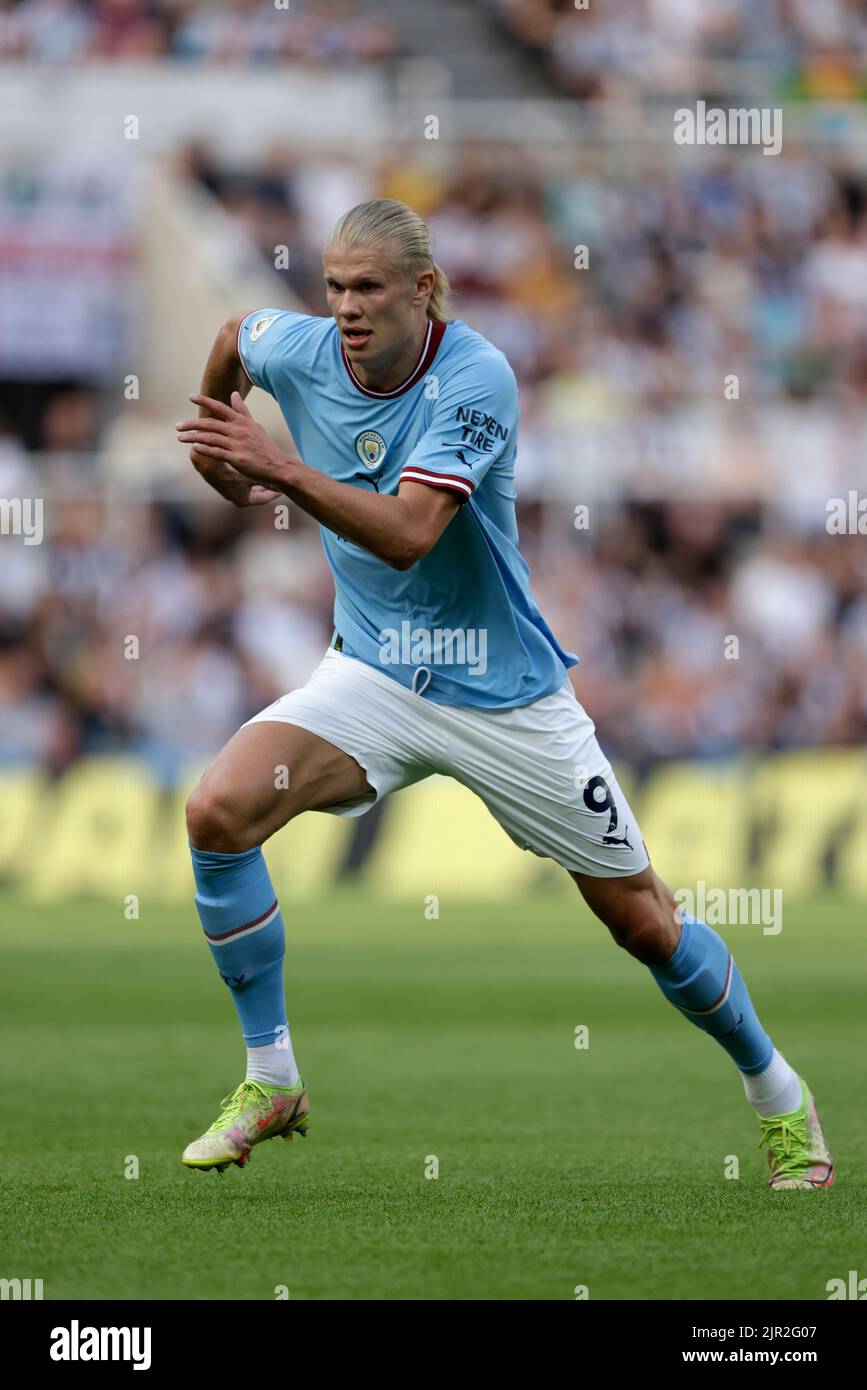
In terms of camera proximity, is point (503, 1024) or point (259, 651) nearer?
point (503, 1024)

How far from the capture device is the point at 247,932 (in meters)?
6.19

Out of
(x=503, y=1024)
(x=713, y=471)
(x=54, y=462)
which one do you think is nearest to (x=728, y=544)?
(x=713, y=471)

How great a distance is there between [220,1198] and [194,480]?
562 inches

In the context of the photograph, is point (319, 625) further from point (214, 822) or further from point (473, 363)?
point (214, 822)

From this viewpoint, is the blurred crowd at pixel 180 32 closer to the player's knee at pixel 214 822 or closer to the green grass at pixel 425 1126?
the green grass at pixel 425 1126

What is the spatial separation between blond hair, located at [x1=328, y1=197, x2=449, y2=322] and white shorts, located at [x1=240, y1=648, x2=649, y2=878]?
1.18m

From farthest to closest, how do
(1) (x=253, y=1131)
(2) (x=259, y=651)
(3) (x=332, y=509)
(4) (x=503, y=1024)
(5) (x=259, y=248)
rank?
(5) (x=259, y=248)
(2) (x=259, y=651)
(4) (x=503, y=1024)
(1) (x=253, y=1131)
(3) (x=332, y=509)

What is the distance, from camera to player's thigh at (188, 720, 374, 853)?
234 inches

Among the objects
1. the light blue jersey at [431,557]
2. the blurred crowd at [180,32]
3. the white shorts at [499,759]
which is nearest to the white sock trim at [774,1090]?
the white shorts at [499,759]

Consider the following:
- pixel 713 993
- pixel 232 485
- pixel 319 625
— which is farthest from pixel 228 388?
pixel 319 625

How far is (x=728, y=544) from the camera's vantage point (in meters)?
21.0

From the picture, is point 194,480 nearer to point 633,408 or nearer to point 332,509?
point 633,408

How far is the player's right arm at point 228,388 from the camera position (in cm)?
624
